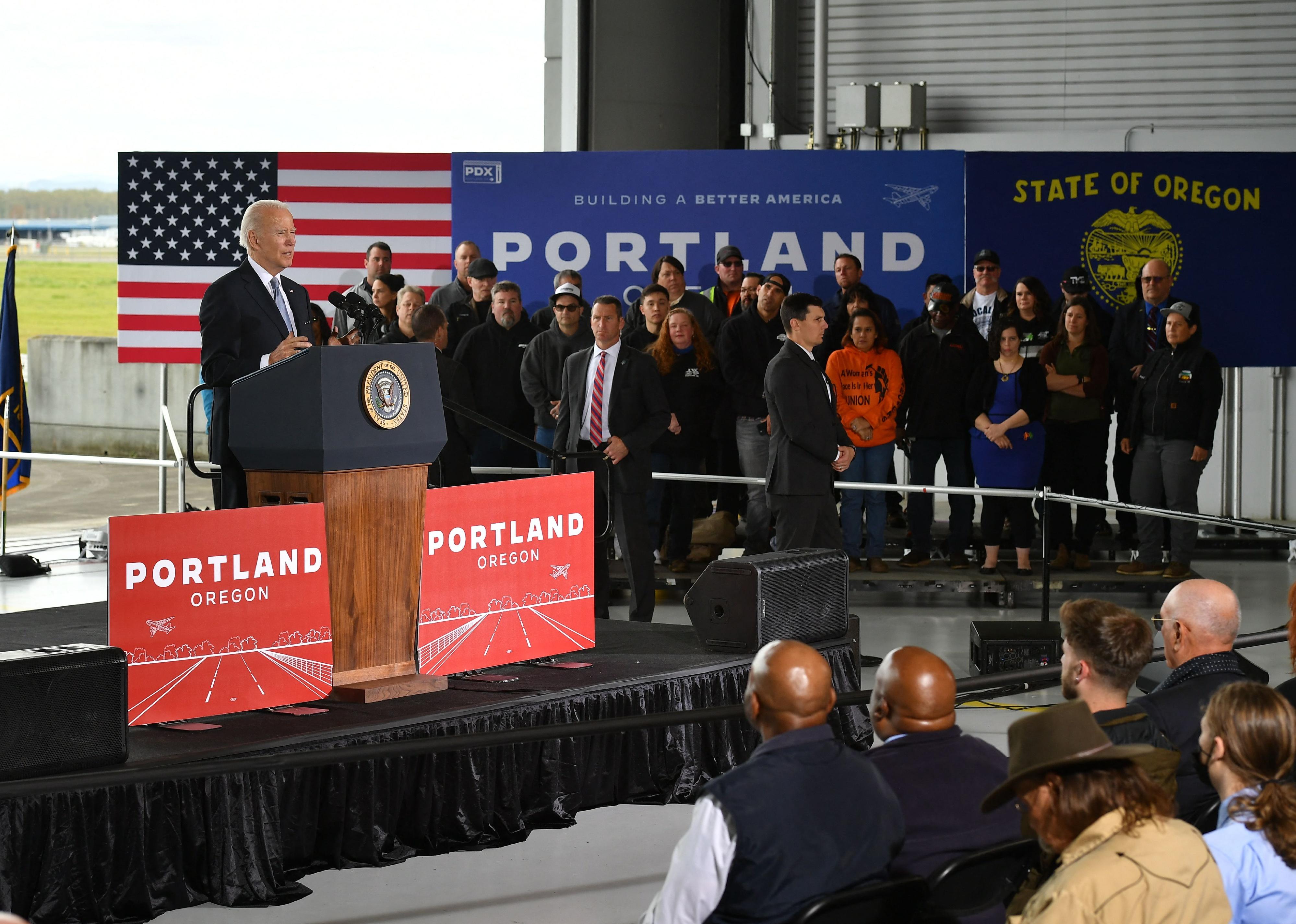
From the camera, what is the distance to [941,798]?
3057mm

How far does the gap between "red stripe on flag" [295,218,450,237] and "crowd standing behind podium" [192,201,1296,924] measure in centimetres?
20

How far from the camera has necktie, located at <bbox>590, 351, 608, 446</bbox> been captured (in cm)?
775

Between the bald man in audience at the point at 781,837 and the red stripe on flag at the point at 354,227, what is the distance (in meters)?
8.09

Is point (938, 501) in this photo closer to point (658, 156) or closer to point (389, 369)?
point (658, 156)

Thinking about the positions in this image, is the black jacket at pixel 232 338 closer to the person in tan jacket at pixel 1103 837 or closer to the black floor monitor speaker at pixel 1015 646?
the person in tan jacket at pixel 1103 837

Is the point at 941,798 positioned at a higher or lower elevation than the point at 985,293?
lower

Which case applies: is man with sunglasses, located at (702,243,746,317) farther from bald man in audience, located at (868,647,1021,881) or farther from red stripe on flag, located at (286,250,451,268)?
bald man in audience, located at (868,647,1021,881)

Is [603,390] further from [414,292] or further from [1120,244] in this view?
[1120,244]

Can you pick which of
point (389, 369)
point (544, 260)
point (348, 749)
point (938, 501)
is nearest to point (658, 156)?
point (544, 260)

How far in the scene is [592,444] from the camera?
25.5ft

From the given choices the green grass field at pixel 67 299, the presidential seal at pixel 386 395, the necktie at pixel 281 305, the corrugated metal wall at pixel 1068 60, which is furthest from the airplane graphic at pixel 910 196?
the green grass field at pixel 67 299

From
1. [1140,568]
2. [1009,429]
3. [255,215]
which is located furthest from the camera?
[1140,568]

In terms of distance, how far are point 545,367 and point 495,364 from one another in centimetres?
61

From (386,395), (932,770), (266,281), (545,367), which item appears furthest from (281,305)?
(545,367)
